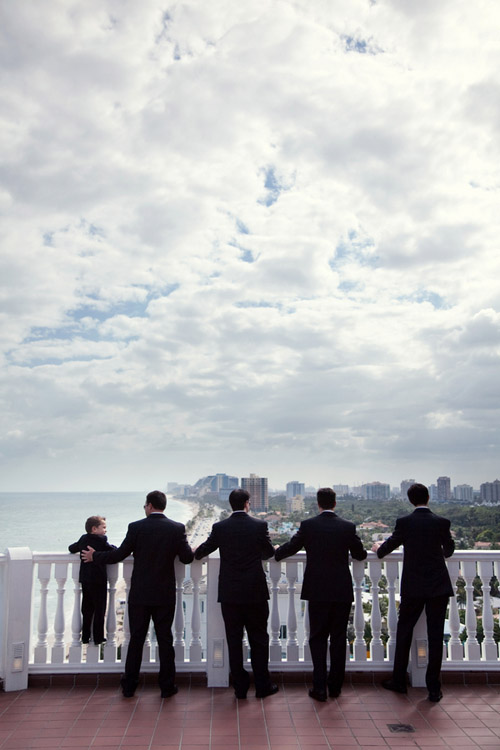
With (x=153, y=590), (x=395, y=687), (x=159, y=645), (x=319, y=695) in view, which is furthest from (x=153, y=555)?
(x=395, y=687)

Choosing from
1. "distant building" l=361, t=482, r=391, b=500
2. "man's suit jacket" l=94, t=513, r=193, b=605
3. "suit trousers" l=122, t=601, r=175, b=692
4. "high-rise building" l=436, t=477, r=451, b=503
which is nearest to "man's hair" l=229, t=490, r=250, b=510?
"man's suit jacket" l=94, t=513, r=193, b=605

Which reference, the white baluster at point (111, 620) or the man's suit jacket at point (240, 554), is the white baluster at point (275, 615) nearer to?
the man's suit jacket at point (240, 554)

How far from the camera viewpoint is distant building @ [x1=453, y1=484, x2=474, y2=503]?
18656mm

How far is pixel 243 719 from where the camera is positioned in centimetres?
413

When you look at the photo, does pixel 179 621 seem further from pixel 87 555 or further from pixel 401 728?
pixel 401 728

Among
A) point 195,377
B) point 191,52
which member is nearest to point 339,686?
point 191,52

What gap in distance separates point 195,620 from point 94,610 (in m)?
0.83

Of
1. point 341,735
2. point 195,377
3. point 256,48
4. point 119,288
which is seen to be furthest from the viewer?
point 195,377

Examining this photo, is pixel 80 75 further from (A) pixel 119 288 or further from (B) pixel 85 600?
(A) pixel 119 288

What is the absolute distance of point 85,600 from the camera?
4828 mm

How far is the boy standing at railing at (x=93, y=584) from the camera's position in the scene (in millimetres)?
4773

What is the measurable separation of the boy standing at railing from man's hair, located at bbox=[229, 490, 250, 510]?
3.60ft

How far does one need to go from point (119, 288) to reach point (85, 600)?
98.5 feet

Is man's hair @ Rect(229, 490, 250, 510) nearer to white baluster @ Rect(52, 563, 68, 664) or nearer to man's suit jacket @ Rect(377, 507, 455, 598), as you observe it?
man's suit jacket @ Rect(377, 507, 455, 598)
